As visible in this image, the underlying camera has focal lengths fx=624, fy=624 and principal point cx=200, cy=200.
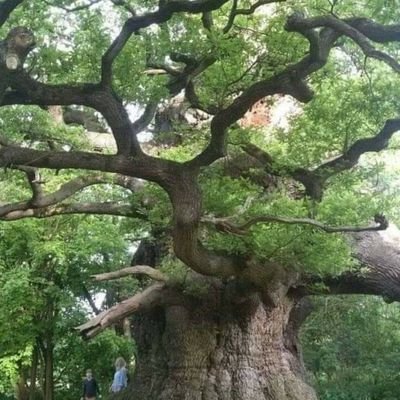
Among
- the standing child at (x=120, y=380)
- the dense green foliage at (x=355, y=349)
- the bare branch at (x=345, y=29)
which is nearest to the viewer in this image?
the bare branch at (x=345, y=29)

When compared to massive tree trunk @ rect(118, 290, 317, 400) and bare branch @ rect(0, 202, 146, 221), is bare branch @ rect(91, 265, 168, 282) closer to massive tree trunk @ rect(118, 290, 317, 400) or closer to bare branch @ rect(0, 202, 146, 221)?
massive tree trunk @ rect(118, 290, 317, 400)

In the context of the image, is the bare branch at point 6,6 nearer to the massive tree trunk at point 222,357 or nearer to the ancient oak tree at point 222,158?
the ancient oak tree at point 222,158

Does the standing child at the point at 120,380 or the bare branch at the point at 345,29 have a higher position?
the bare branch at the point at 345,29

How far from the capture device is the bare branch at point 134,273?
255 inches

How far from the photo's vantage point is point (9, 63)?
5.40m

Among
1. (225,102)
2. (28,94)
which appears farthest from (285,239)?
(28,94)

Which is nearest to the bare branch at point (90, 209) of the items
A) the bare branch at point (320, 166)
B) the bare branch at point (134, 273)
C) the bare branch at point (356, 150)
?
the bare branch at point (134, 273)

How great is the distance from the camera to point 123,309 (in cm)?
723

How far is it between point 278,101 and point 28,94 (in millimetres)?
4685

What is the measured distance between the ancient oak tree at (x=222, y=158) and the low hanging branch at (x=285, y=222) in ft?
0.07

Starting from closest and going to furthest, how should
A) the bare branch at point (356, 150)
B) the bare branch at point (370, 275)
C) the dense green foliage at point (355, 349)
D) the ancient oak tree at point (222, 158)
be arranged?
the ancient oak tree at point (222, 158)
the bare branch at point (356, 150)
the bare branch at point (370, 275)
the dense green foliage at point (355, 349)

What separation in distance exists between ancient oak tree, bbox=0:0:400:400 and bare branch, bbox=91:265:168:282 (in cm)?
3

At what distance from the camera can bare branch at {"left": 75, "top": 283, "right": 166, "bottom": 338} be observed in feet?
21.0

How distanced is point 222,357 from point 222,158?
2.60 metres
